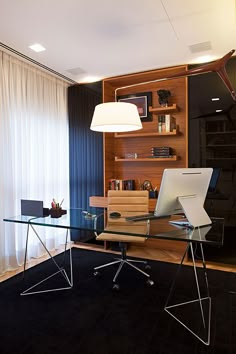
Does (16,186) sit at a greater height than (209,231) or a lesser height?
greater

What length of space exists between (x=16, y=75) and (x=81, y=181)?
1811 mm

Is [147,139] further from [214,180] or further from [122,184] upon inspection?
[214,180]

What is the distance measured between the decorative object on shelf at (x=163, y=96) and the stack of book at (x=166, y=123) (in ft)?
0.56

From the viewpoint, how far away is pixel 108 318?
7.18ft

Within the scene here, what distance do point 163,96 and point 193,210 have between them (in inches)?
83.4

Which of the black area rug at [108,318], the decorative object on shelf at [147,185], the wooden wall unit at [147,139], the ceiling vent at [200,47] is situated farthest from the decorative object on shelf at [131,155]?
the black area rug at [108,318]

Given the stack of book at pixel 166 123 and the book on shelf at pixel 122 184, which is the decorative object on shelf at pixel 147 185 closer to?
the book on shelf at pixel 122 184

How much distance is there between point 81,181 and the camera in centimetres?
424

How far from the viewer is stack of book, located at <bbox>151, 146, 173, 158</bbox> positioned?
369 cm

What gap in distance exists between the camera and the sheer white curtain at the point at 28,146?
3.16 m

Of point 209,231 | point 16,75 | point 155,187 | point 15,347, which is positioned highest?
point 16,75

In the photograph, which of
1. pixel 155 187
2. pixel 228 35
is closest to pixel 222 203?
pixel 155 187

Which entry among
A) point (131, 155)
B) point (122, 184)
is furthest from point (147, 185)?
point (131, 155)

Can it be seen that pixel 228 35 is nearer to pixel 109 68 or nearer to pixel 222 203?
pixel 109 68
